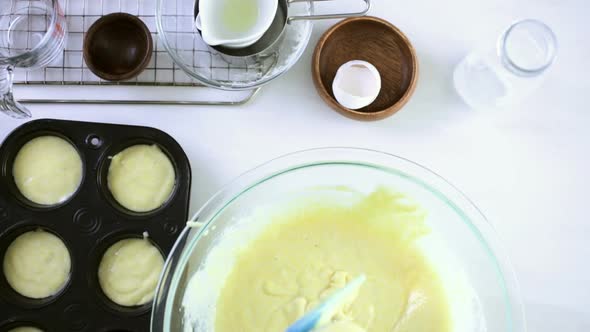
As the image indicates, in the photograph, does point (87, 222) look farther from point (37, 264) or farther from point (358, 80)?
point (358, 80)

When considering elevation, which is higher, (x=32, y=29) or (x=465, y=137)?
(x=32, y=29)

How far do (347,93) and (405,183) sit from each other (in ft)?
0.80

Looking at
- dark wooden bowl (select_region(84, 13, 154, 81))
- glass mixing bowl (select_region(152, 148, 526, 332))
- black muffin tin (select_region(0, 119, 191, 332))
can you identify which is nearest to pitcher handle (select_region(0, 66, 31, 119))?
black muffin tin (select_region(0, 119, 191, 332))

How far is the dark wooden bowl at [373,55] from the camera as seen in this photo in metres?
1.41

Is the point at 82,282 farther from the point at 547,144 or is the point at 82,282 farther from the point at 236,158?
the point at 547,144

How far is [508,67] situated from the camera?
1.34 m

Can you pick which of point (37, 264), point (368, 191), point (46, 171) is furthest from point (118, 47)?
point (368, 191)

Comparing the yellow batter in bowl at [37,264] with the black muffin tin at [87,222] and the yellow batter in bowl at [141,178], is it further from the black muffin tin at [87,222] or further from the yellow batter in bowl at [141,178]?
the yellow batter in bowl at [141,178]

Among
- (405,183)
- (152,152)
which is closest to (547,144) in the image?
(405,183)

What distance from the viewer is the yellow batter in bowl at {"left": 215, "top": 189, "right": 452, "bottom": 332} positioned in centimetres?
124

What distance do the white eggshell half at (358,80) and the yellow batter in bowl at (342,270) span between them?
0.79 ft

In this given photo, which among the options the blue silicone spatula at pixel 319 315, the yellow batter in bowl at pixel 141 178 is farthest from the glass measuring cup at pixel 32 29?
the blue silicone spatula at pixel 319 315

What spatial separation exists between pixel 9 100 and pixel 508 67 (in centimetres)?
107

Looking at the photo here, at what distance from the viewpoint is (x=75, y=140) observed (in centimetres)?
136
